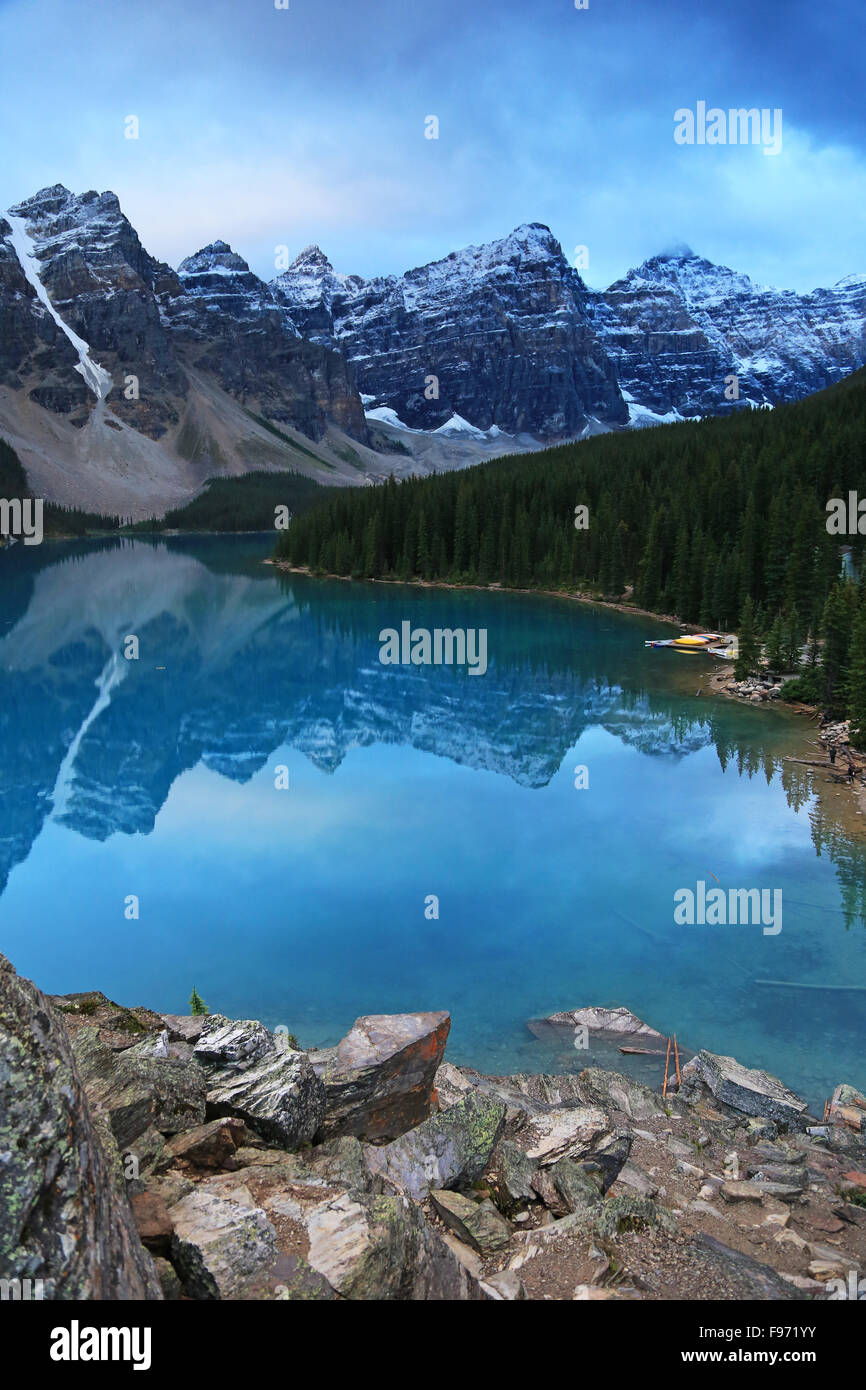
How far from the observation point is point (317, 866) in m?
24.3

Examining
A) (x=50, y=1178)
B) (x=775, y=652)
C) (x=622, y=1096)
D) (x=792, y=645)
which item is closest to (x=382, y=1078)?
(x=622, y=1096)

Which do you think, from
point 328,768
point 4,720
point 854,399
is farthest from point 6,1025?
point 854,399

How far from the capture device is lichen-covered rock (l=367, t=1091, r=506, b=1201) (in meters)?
7.77

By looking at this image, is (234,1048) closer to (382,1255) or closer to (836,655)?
(382,1255)

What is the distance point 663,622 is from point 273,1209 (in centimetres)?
6830

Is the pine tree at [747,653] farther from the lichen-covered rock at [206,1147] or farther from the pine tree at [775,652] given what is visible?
the lichen-covered rock at [206,1147]

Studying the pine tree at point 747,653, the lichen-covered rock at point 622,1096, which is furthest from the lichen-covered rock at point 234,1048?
the pine tree at point 747,653

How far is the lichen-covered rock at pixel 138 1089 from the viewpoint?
6.97m

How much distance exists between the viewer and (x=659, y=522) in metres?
77.1

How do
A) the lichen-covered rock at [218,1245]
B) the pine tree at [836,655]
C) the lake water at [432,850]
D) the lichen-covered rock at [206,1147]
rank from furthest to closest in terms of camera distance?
the pine tree at [836,655] < the lake water at [432,850] < the lichen-covered rock at [206,1147] < the lichen-covered rock at [218,1245]

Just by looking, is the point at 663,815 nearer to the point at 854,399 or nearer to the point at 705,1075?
the point at 705,1075

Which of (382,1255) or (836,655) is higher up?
(836,655)

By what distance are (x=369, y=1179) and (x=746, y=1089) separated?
24.6 feet

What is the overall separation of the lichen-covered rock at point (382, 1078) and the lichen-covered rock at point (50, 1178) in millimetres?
4189
